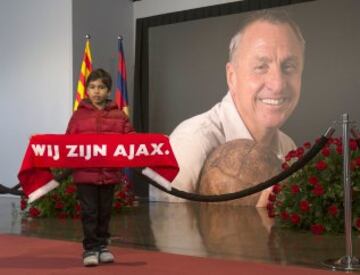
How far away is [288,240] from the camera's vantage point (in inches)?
189

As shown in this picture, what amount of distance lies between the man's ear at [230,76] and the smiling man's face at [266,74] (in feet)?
0.05

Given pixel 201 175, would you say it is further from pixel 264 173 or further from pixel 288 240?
pixel 288 240

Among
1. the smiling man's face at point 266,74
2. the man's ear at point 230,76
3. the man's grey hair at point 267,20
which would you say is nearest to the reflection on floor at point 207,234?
the smiling man's face at point 266,74

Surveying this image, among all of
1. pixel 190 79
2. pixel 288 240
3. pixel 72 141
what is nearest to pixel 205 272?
pixel 72 141

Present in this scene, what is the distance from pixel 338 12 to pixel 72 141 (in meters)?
5.15

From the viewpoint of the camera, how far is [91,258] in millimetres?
3537

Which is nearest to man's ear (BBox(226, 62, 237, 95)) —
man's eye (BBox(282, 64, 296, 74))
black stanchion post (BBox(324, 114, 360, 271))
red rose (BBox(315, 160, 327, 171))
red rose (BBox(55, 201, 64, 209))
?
man's eye (BBox(282, 64, 296, 74))

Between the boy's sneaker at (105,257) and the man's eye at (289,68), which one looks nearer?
the boy's sneaker at (105,257)

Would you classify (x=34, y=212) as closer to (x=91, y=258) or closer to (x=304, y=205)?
(x=304, y=205)

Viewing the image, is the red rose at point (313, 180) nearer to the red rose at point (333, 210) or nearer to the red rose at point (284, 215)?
the red rose at point (333, 210)

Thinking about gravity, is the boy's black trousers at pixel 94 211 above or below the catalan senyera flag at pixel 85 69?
below

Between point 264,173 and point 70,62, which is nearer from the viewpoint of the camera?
point 264,173

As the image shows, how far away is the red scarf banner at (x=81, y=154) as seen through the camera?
3.62m

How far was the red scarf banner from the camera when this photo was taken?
11.9ft
